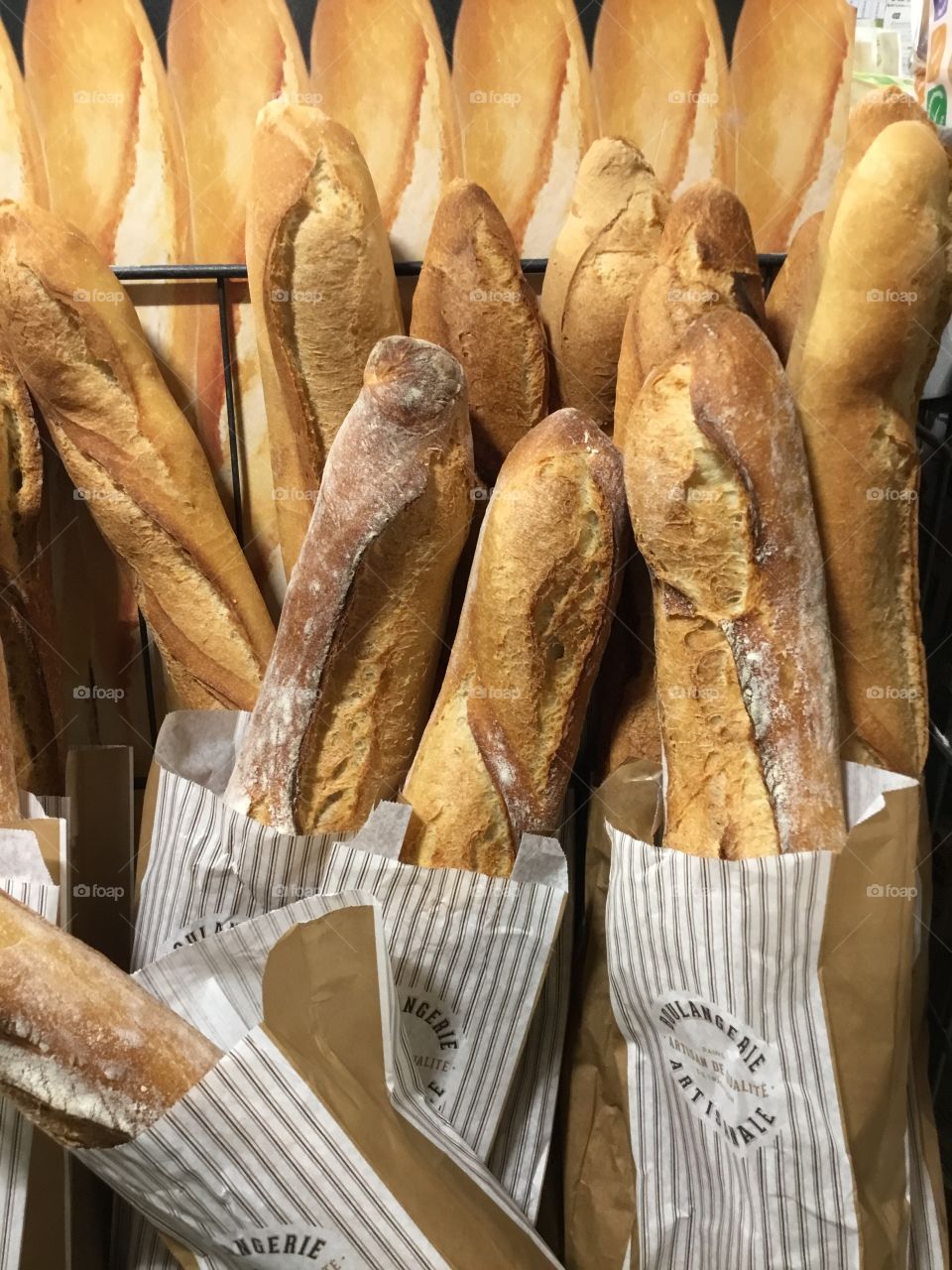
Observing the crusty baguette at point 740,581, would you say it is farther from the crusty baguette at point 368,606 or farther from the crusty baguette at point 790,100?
the crusty baguette at point 790,100

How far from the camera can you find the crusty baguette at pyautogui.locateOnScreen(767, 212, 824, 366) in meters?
0.86

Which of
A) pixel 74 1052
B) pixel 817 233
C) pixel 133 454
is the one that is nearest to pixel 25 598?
pixel 133 454

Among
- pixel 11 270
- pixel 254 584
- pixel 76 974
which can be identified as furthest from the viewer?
pixel 254 584

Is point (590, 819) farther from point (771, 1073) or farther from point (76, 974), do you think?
point (76, 974)

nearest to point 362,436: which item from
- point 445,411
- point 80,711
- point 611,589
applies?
point 445,411

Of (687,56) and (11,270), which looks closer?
(11,270)

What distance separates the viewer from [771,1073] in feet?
2.30

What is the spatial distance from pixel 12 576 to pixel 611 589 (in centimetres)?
54

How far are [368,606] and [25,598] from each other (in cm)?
34

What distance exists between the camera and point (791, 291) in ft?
2.86

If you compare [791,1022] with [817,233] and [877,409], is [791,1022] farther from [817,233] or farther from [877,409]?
[817,233]

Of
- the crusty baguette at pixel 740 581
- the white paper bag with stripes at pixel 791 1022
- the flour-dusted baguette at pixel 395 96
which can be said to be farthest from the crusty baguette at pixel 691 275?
the white paper bag with stripes at pixel 791 1022

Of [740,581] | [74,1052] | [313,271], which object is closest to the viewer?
[74,1052]

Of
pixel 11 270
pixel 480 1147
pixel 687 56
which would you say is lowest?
pixel 480 1147
